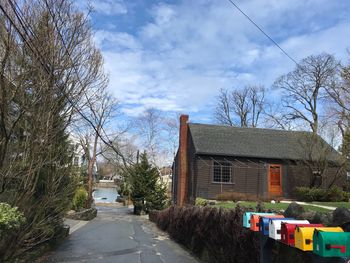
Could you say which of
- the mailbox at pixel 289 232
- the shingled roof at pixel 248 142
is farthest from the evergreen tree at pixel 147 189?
the mailbox at pixel 289 232

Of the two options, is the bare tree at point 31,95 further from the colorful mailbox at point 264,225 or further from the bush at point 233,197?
the bush at point 233,197

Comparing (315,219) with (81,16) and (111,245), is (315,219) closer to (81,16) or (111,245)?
(81,16)

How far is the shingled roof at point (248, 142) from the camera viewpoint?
32281mm

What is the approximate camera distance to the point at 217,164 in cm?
Result: 3200

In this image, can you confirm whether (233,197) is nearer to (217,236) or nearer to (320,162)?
(320,162)

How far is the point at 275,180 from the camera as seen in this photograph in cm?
A: 3269

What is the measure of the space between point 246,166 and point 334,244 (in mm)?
28022

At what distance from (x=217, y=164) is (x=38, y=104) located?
24052 millimetres

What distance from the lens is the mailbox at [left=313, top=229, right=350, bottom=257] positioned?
15.0 feet

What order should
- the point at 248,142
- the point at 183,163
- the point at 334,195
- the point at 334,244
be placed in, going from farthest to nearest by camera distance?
the point at 183,163, the point at 248,142, the point at 334,195, the point at 334,244

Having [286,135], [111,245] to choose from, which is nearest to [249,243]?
[111,245]

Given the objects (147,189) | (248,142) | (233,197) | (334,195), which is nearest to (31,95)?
(233,197)

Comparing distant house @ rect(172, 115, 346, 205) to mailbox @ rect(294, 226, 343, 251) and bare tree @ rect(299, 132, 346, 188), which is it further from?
mailbox @ rect(294, 226, 343, 251)

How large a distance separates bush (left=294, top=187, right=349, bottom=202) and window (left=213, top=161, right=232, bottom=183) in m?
5.27
